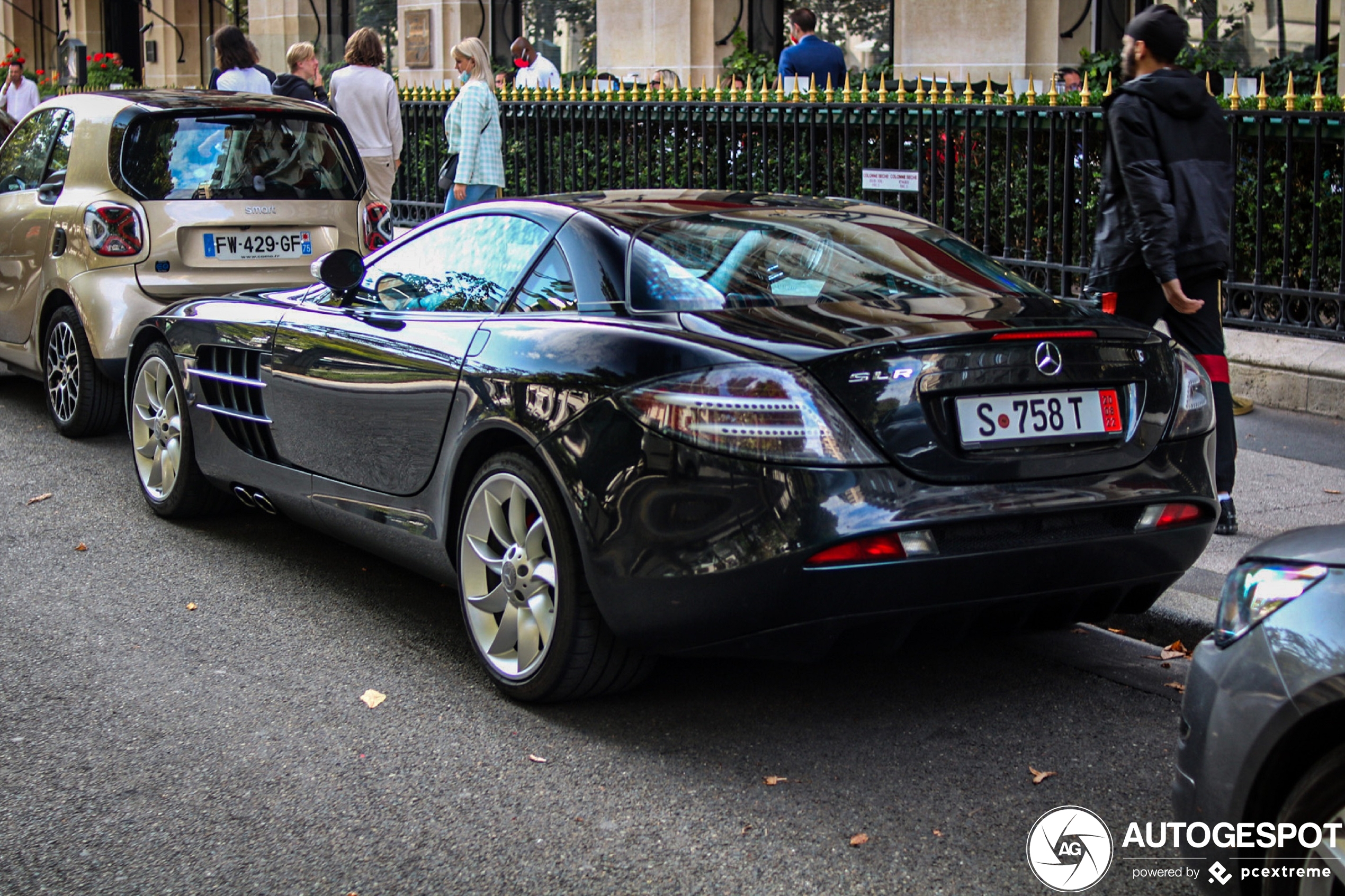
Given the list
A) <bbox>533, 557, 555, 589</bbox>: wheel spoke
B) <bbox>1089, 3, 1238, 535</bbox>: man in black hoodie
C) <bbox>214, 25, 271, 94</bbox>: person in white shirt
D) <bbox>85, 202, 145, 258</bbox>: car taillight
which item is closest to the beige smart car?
<bbox>85, 202, 145, 258</bbox>: car taillight

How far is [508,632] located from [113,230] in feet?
14.8

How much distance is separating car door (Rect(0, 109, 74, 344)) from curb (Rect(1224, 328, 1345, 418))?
604 centimetres

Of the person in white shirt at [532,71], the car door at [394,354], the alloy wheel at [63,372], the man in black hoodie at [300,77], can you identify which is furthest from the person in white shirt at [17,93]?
the car door at [394,354]

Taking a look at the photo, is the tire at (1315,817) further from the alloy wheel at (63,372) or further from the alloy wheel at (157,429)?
the alloy wheel at (63,372)

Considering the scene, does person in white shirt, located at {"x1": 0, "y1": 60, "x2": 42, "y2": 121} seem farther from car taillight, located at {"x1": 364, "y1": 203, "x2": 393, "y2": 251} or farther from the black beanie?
the black beanie

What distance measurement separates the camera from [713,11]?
15.9 meters

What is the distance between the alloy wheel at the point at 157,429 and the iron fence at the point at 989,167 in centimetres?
462

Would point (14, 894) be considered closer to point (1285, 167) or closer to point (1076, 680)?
point (1076, 680)

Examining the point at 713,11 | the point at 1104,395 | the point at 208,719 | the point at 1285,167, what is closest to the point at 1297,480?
the point at 1285,167

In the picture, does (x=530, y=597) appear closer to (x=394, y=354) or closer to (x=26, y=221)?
(x=394, y=354)

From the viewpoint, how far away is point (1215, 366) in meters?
5.73

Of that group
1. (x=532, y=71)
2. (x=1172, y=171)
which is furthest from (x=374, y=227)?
(x=532, y=71)

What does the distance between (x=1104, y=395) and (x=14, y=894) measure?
2.75 metres

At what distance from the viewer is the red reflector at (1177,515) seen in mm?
4109
